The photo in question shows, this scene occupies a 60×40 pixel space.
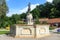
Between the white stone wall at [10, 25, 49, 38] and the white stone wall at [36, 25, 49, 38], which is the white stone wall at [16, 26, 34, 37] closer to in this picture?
the white stone wall at [10, 25, 49, 38]

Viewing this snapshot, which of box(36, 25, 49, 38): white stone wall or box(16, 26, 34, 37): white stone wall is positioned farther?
box(36, 25, 49, 38): white stone wall

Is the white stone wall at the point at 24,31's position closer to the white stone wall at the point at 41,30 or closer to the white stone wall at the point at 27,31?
the white stone wall at the point at 27,31

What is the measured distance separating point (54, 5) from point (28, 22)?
59854mm

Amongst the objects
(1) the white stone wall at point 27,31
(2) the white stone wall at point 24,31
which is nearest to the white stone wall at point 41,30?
(1) the white stone wall at point 27,31

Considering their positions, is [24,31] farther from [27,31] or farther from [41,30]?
[41,30]

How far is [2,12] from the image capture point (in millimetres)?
53156

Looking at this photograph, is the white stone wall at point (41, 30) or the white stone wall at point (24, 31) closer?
the white stone wall at point (24, 31)

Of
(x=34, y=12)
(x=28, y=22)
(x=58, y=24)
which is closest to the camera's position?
(x=28, y=22)

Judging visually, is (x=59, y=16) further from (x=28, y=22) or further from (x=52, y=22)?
(x=28, y=22)

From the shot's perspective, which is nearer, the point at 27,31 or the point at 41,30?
the point at 27,31

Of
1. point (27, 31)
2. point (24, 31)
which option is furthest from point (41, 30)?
point (24, 31)

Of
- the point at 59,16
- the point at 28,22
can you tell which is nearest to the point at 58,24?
the point at 59,16

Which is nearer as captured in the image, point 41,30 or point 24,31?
point 24,31

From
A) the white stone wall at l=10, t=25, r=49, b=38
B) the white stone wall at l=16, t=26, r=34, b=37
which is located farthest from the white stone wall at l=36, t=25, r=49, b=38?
the white stone wall at l=16, t=26, r=34, b=37
